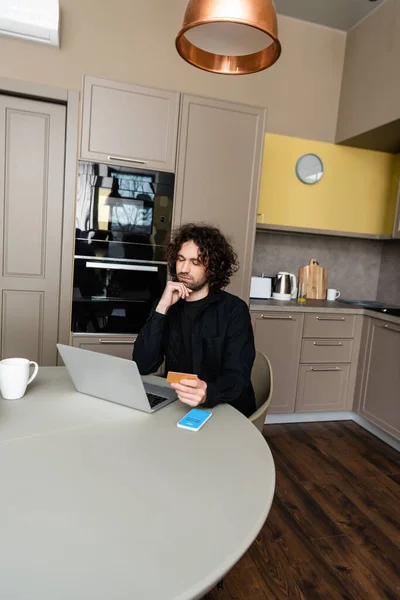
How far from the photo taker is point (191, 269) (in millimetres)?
1715

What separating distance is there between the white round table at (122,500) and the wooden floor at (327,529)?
3.00ft

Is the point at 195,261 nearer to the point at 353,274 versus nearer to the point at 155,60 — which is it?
the point at 155,60

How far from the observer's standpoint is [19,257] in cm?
273

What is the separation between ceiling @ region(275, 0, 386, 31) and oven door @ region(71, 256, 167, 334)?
2263 millimetres

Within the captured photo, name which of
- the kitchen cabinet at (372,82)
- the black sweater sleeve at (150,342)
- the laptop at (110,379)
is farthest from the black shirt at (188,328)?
the kitchen cabinet at (372,82)

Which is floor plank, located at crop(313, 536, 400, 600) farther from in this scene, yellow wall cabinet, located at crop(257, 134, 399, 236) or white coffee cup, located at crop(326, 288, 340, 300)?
yellow wall cabinet, located at crop(257, 134, 399, 236)

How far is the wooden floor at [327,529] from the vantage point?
63.8 inches

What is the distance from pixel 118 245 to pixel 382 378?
6.79ft

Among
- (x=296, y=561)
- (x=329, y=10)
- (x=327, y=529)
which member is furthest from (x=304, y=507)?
(x=329, y=10)

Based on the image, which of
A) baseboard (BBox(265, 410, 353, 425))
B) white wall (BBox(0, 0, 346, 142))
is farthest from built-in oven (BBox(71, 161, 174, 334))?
baseboard (BBox(265, 410, 353, 425))

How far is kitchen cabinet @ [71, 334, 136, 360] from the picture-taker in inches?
106

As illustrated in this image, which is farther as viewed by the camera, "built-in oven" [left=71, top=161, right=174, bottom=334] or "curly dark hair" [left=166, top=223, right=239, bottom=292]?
"built-in oven" [left=71, top=161, right=174, bottom=334]

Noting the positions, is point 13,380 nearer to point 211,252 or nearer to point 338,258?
point 211,252

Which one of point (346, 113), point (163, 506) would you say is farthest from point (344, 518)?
point (346, 113)
